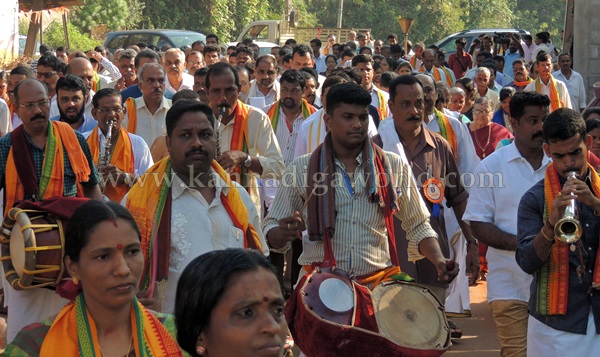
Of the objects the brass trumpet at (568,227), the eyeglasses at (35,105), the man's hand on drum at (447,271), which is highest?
the eyeglasses at (35,105)

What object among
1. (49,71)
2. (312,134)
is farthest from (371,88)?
(49,71)

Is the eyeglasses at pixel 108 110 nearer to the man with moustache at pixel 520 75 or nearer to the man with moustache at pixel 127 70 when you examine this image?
the man with moustache at pixel 127 70

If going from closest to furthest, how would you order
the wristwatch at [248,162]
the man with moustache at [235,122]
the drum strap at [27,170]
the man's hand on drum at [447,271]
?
the man's hand on drum at [447,271], the drum strap at [27,170], the wristwatch at [248,162], the man with moustache at [235,122]

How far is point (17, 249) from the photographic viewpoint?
5.43 meters

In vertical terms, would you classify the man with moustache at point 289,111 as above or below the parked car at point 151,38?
above

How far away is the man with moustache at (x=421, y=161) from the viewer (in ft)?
23.7

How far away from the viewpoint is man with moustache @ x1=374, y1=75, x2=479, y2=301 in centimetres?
723

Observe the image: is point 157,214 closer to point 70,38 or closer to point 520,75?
point 520,75

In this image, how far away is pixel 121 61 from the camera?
14555 mm

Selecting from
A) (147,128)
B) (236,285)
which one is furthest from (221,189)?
(147,128)

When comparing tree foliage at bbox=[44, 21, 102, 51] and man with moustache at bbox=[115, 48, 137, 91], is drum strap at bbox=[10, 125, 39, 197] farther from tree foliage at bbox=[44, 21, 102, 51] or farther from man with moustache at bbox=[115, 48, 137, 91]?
tree foliage at bbox=[44, 21, 102, 51]

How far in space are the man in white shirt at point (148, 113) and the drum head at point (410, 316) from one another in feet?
15.2

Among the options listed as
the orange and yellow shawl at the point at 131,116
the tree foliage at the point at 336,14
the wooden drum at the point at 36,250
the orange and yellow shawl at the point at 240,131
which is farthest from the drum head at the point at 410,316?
the tree foliage at the point at 336,14

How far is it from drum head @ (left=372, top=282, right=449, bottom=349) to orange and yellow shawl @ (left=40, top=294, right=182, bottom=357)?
4.23 feet
